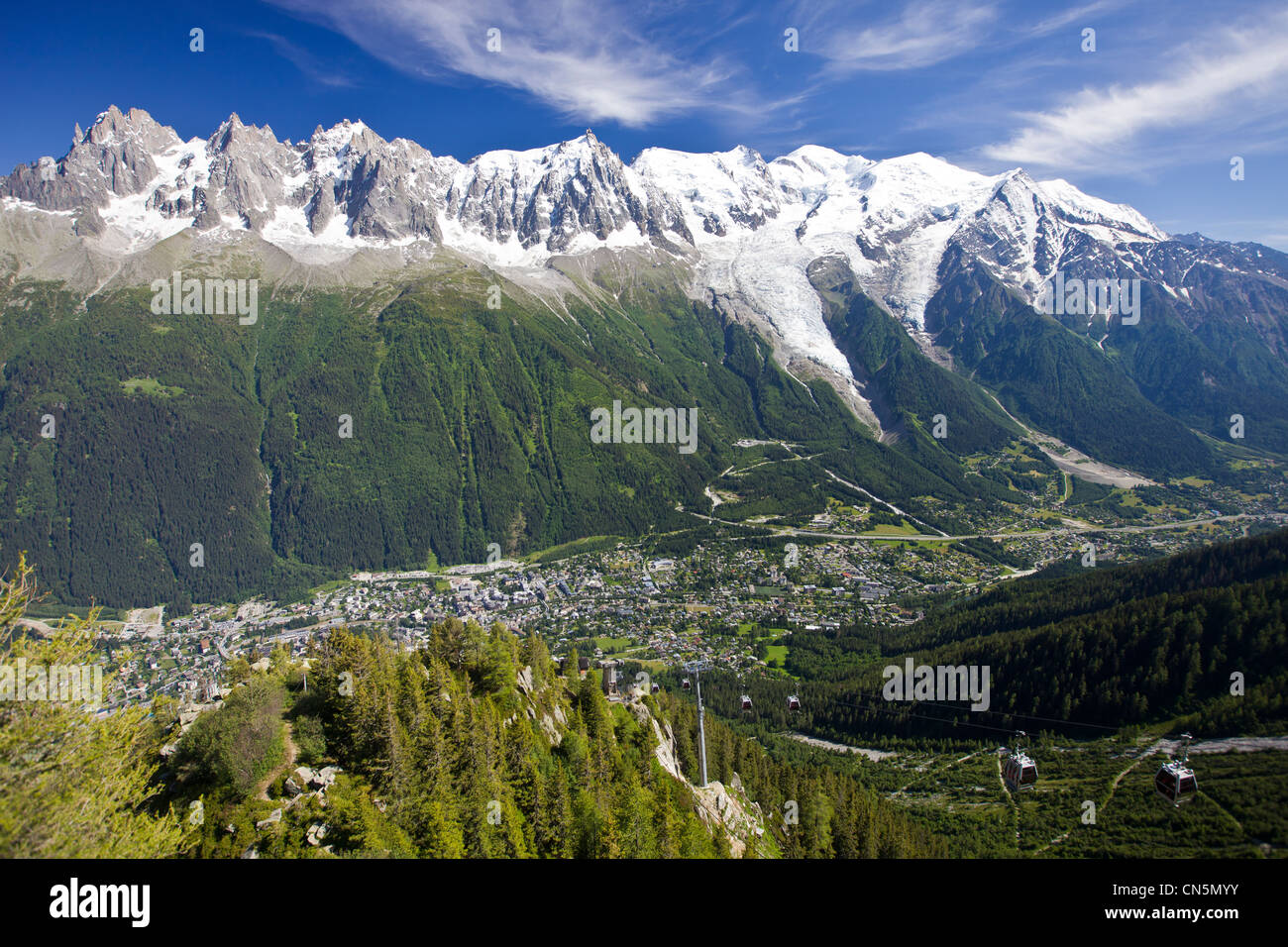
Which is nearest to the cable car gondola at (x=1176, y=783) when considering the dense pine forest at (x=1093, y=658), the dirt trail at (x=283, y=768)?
the dense pine forest at (x=1093, y=658)

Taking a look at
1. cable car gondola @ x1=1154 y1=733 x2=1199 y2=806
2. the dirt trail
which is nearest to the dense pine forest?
cable car gondola @ x1=1154 y1=733 x2=1199 y2=806

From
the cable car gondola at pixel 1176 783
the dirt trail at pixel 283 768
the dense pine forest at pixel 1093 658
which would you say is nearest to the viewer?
the dirt trail at pixel 283 768

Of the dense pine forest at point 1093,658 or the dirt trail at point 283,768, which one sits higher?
the dirt trail at point 283,768

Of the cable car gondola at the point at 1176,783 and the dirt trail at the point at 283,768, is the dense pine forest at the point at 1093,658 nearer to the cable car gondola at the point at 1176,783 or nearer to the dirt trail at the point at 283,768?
the cable car gondola at the point at 1176,783

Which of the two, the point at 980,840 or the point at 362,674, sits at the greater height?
the point at 362,674

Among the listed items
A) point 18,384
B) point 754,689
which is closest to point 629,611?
point 754,689

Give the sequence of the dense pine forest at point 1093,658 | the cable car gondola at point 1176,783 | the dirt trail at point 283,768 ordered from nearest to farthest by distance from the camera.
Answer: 1. the dirt trail at point 283,768
2. the cable car gondola at point 1176,783
3. the dense pine forest at point 1093,658

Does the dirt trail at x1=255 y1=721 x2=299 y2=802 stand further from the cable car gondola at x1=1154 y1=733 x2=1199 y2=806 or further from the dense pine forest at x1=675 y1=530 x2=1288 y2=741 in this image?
the dense pine forest at x1=675 y1=530 x2=1288 y2=741

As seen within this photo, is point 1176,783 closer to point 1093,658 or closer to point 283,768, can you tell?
point 283,768

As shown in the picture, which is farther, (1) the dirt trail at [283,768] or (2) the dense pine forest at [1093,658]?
(2) the dense pine forest at [1093,658]

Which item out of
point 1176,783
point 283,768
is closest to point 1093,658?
point 1176,783
